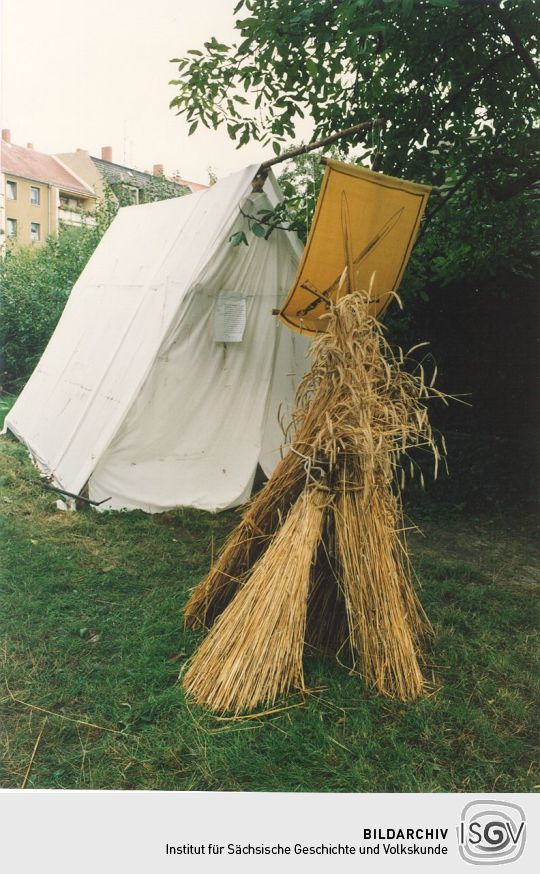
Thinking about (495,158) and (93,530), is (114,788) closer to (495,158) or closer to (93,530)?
(93,530)

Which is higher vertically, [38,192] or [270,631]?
[38,192]

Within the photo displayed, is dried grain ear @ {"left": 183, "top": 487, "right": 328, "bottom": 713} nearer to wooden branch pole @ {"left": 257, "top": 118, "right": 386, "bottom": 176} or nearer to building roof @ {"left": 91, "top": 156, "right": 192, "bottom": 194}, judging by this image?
wooden branch pole @ {"left": 257, "top": 118, "right": 386, "bottom": 176}

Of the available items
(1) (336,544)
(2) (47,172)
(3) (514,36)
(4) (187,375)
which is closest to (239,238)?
(4) (187,375)

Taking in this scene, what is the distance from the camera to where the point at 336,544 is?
8.63 feet

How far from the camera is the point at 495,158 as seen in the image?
441 centimetres

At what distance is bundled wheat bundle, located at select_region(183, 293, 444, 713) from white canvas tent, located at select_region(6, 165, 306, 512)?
2.42 metres

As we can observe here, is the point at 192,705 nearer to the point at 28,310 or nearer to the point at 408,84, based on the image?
the point at 408,84

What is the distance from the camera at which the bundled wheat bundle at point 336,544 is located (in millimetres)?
2492

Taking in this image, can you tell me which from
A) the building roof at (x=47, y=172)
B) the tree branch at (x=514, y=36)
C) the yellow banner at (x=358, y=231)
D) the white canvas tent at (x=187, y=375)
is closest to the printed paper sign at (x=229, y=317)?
the white canvas tent at (x=187, y=375)

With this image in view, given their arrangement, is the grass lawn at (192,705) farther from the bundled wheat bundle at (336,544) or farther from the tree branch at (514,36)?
the tree branch at (514,36)

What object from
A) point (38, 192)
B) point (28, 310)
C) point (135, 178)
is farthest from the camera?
point (38, 192)

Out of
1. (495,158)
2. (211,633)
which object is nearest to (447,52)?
(495,158)
